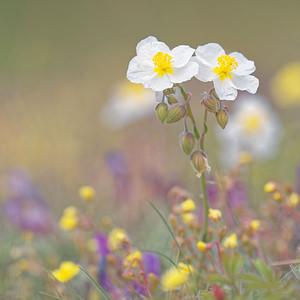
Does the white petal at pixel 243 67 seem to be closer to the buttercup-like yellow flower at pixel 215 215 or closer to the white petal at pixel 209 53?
the white petal at pixel 209 53

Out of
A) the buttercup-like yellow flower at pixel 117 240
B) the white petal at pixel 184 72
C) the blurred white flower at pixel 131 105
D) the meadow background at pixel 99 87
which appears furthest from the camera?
the blurred white flower at pixel 131 105

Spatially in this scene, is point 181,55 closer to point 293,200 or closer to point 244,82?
point 244,82

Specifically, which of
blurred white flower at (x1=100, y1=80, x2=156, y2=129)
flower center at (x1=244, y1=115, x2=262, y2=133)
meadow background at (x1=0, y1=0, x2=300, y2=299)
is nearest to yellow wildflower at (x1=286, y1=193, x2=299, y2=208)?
meadow background at (x1=0, y1=0, x2=300, y2=299)

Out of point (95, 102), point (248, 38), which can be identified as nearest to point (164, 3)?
point (248, 38)

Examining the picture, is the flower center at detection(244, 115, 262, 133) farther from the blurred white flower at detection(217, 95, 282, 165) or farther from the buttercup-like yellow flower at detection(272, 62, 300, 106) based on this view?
the buttercup-like yellow flower at detection(272, 62, 300, 106)

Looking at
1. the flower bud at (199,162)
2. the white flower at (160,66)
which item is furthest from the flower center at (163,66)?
the flower bud at (199,162)

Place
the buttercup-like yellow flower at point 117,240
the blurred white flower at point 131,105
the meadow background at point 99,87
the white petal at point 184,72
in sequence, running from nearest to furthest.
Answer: the white petal at point 184,72
the buttercup-like yellow flower at point 117,240
the meadow background at point 99,87
the blurred white flower at point 131,105

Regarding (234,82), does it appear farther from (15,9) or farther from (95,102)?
(15,9)
